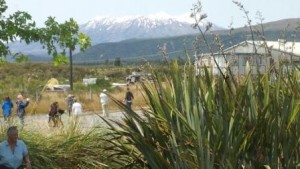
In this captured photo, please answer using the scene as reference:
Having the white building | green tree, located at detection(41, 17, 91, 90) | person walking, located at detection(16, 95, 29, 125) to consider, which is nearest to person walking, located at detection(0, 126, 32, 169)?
green tree, located at detection(41, 17, 91, 90)

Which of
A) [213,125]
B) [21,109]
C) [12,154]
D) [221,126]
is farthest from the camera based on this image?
[21,109]

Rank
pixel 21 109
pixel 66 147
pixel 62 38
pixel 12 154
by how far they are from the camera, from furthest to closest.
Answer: pixel 21 109
pixel 66 147
pixel 62 38
pixel 12 154

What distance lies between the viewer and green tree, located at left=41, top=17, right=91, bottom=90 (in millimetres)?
8648

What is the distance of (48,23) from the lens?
8.64 metres

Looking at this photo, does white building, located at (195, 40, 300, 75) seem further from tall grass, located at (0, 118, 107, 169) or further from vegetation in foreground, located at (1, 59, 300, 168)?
tall grass, located at (0, 118, 107, 169)

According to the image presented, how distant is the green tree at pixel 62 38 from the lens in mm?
8648

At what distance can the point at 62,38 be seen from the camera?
28.6 feet

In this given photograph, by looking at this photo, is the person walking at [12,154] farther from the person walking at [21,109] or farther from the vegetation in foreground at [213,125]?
the person walking at [21,109]

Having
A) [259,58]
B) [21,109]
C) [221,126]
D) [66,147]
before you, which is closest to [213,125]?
[221,126]

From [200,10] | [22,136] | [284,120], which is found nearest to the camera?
[284,120]

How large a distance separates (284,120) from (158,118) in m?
1.49

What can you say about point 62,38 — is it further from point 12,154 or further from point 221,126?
point 221,126

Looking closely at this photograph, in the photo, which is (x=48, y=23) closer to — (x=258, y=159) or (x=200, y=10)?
(x=200, y=10)

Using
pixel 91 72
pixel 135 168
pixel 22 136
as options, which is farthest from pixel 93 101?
pixel 91 72
